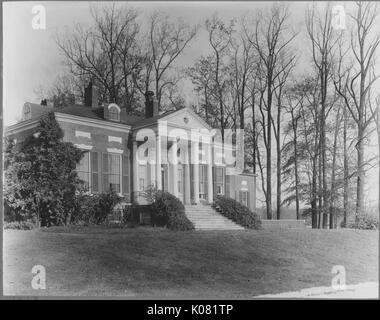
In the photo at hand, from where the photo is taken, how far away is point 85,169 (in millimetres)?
11523

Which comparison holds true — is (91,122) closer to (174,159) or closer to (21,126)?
(21,126)

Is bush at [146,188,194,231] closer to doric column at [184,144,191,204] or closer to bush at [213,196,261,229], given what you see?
doric column at [184,144,191,204]

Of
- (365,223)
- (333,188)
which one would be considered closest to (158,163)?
(333,188)

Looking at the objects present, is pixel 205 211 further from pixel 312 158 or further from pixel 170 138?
pixel 312 158

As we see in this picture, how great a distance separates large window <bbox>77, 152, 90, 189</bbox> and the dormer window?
115cm

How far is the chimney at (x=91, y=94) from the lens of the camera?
1162cm

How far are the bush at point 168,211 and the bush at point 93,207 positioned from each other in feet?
2.97

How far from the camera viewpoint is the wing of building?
11773 mm

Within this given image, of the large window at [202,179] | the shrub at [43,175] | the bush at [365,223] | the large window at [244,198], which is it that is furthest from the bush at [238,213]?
the shrub at [43,175]

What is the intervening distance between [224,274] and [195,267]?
0.64m

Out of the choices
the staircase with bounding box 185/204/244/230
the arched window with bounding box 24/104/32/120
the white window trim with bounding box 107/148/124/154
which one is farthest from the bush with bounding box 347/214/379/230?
the arched window with bounding box 24/104/32/120

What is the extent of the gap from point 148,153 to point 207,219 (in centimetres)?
226

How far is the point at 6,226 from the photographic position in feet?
35.6
